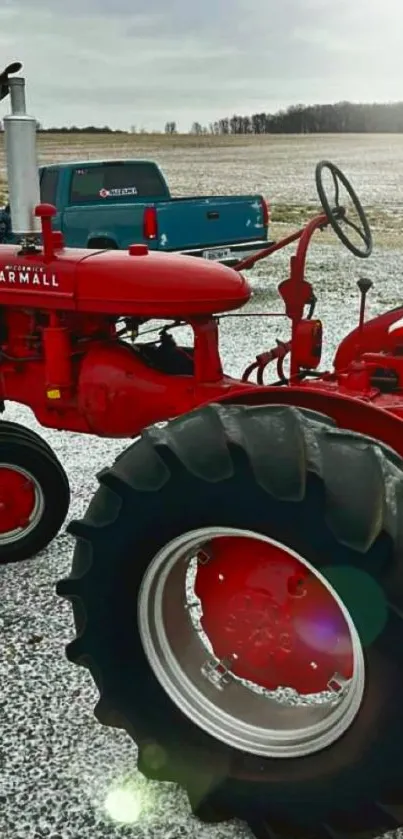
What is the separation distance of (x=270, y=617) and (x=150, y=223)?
778cm

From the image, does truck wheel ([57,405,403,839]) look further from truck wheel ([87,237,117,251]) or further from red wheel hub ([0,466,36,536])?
truck wheel ([87,237,117,251])

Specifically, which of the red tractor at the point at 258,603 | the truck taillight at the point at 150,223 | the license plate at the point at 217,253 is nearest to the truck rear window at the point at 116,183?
the truck taillight at the point at 150,223

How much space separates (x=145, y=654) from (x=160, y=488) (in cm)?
49

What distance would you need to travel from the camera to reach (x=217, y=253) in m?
10.1

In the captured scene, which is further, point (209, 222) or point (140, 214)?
point (209, 222)

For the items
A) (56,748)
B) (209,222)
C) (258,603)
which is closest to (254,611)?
(258,603)

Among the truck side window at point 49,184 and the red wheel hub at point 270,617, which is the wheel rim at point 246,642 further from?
the truck side window at point 49,184

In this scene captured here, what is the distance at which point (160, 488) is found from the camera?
79.0 inches

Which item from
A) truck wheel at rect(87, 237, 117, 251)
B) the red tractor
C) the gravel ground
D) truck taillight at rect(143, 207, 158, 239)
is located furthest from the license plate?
the red tractor

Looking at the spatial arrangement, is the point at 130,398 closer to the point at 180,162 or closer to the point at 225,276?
the point at 225,276

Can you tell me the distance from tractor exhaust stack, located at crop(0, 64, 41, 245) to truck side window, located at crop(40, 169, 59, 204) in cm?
780

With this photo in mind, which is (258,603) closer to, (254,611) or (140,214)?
(254,611)

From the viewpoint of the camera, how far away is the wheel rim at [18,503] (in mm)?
3572

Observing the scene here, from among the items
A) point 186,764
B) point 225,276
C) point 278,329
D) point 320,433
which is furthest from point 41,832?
point 278,329
